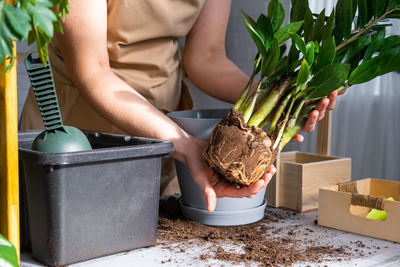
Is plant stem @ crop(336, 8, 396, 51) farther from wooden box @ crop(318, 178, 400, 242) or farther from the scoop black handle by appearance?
the scoop black handle

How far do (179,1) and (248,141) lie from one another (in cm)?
52

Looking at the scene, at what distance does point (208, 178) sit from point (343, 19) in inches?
16.4

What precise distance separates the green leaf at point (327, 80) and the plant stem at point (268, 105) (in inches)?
2.2

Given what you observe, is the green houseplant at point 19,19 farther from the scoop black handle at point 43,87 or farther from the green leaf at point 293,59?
the green leaf at point 293,59

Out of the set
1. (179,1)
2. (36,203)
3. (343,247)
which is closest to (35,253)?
(36,203)

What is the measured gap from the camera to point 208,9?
1271mm

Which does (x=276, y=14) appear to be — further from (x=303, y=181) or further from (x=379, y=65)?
(x=303, y=181)

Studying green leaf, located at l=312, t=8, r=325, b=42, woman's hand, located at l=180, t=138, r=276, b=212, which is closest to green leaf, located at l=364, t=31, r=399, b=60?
green leaf, located at l=312, t=8, r=325, b=42

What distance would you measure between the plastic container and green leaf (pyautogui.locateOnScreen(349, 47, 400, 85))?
392mm

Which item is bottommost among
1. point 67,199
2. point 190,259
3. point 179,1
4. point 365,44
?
point 190,259

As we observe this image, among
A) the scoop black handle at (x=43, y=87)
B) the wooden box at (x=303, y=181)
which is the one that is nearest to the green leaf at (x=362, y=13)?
the wooden box at (x=303, y=181)

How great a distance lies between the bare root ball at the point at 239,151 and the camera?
785 mm

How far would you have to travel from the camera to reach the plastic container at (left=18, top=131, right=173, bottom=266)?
0.66m

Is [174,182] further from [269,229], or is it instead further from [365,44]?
[365,44]
